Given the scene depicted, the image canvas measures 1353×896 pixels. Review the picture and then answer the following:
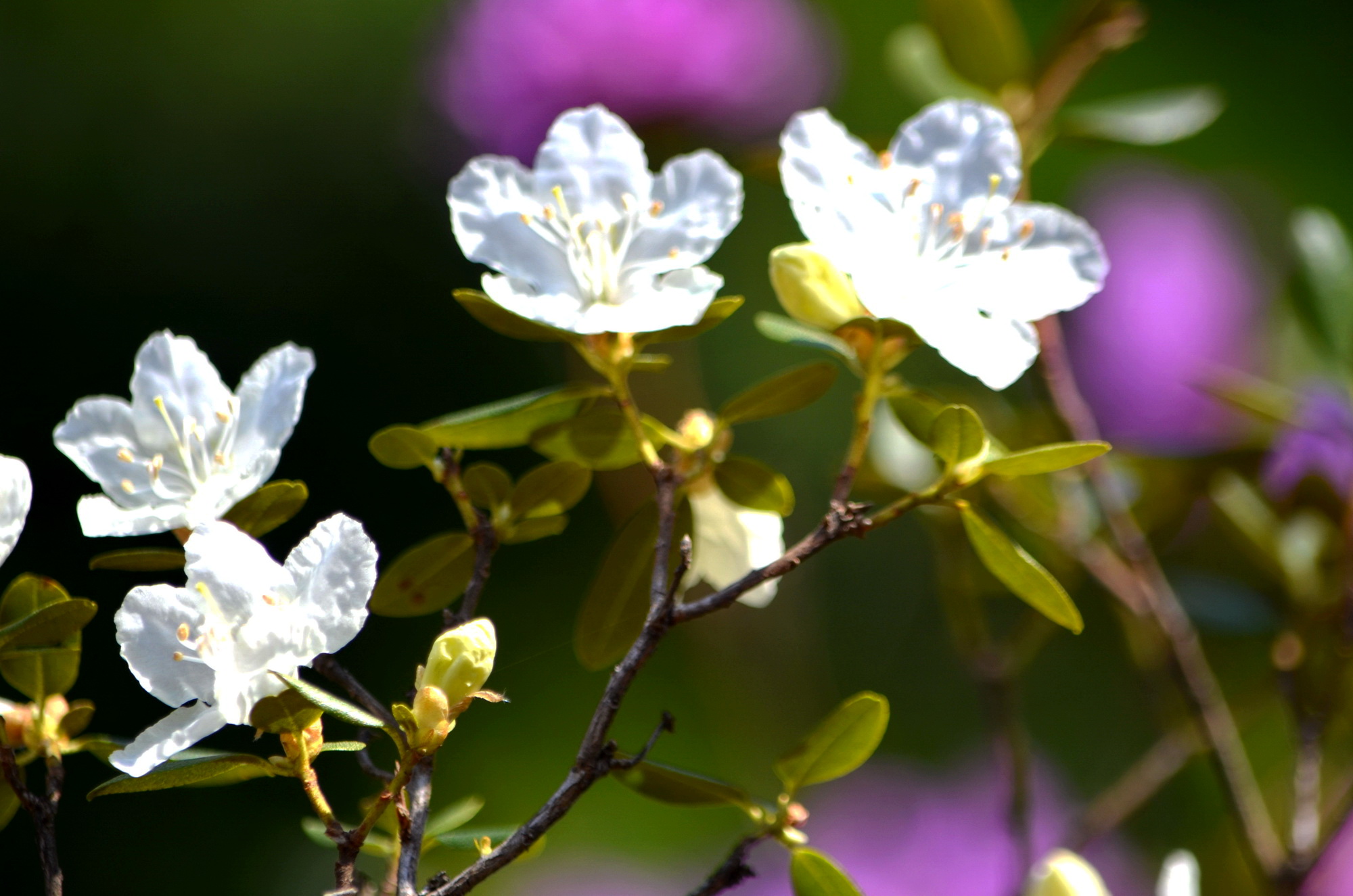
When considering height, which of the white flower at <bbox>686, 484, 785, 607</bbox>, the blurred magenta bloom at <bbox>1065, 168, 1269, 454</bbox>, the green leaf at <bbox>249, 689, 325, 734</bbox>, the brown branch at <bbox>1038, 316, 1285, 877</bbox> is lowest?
the blurred magenta bloom at <bbox>1065, 168, 1269, 454</bbox>

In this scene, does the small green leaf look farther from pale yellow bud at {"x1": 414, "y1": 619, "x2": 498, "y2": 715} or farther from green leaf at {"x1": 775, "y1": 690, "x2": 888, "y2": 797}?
green leaf at {"x1": 775, "y1": 690, "x2": 888, "y2": 797}

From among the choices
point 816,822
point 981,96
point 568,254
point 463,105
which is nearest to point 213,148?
point 463,105

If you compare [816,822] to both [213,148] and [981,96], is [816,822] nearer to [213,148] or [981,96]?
[981,96]

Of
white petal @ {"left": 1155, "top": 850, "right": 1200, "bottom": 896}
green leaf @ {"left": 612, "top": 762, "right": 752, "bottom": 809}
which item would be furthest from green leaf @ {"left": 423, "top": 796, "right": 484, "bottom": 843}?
white petal @ {"left": 1155, "top": 850, "right": 1200, "bottom": 896}

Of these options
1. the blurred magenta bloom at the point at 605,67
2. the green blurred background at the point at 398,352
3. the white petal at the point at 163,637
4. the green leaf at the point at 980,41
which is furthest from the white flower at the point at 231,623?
the blurred magenta bloom at the point at 605,67

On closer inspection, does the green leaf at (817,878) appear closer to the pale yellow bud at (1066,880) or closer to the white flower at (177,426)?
the pale yellow bud at (1066,880)

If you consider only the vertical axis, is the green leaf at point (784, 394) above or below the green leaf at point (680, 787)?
above
